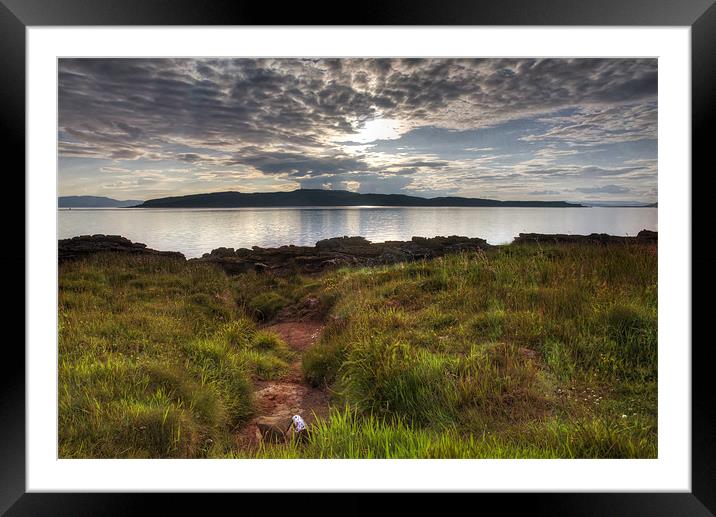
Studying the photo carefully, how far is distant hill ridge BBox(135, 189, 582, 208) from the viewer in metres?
3.98

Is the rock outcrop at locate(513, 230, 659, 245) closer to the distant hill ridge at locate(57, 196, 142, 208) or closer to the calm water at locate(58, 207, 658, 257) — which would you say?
the calm water at locate(58, 207, 658, 257)

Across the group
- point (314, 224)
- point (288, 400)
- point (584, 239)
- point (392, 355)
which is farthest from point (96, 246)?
point (584, 239)

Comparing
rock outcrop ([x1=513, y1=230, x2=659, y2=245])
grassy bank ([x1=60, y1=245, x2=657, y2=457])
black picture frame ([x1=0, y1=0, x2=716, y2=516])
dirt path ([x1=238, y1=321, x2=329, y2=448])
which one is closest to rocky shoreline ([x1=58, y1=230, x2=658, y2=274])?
rock outcrop ([x1=513, y1=230, x2=659, y2=245])

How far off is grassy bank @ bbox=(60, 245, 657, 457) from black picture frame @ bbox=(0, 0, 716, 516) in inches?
13.0

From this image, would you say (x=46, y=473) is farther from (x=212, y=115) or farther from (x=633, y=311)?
(x=633, y=311)

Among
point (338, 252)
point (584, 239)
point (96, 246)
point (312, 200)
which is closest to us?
point (96, 246)

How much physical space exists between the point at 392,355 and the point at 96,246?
3080 millimetres

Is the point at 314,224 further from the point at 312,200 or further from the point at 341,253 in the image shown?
the point at 341,253

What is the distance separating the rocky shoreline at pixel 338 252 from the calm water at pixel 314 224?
0.08 m

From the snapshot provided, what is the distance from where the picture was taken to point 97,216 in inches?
147
